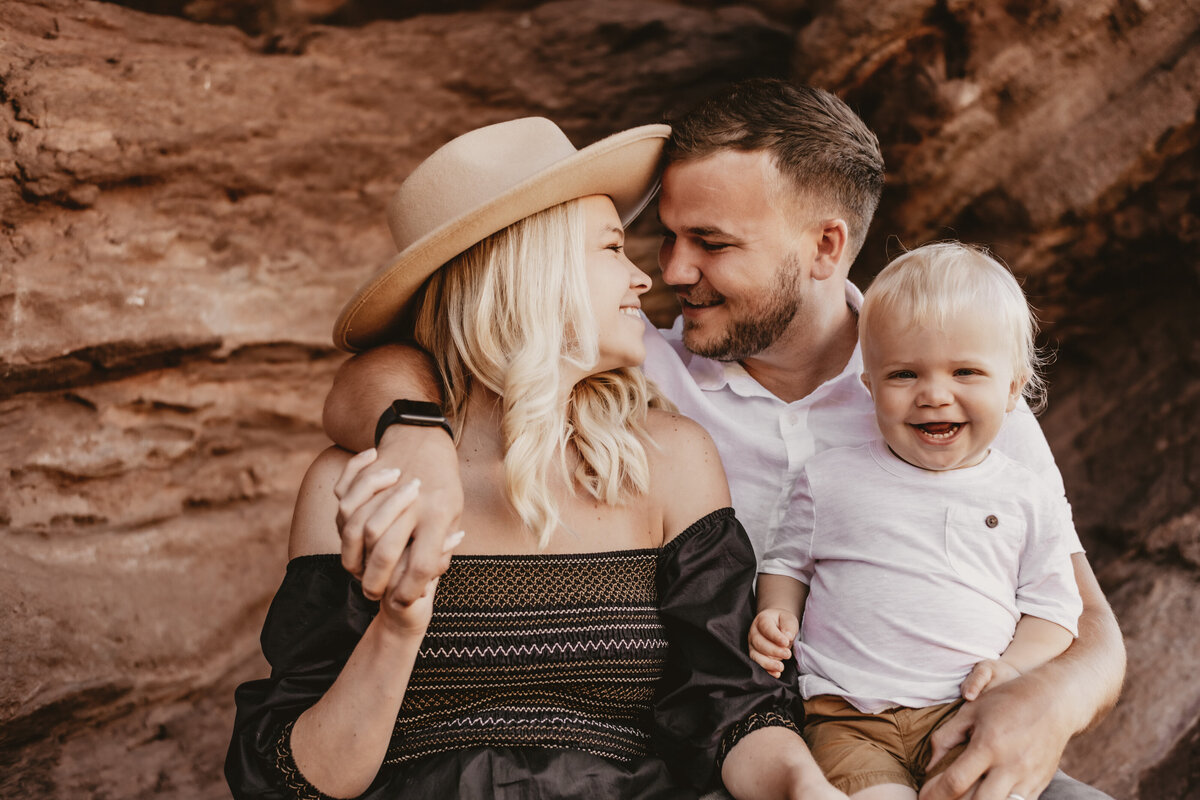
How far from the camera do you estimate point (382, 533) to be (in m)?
1.70

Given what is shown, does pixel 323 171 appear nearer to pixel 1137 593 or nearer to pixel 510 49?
pixel 510 49

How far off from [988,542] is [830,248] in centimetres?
119

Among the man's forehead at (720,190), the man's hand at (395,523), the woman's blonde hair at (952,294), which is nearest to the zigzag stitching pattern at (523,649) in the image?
the man's hand at (395,523)

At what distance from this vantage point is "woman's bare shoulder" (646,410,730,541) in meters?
2.45

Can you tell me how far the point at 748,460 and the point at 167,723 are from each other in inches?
91.6

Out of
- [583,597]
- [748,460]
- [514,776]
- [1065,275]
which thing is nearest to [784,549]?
[748,460]

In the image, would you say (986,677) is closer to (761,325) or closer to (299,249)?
(761,325)

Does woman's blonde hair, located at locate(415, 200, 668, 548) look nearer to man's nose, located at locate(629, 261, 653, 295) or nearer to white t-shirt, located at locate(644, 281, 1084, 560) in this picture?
man's nose, located at locate(629, 261, 653, 295)

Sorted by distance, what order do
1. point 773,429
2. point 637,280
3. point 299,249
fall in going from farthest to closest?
1. point 299,249
2. point 773,429
3. point 637,280

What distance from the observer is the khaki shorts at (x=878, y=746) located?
215 centimetres

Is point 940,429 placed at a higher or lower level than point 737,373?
higher

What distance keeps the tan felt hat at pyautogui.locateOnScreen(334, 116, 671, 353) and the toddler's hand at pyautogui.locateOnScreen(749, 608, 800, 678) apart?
3.73ft

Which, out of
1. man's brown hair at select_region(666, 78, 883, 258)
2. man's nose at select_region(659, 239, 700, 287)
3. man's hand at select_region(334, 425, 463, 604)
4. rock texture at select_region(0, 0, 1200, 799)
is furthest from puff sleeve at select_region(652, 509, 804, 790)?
rock texture at select_region(0, 0, 1200, 799)

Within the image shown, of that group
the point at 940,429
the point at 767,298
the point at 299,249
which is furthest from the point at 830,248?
the point at 299,249
